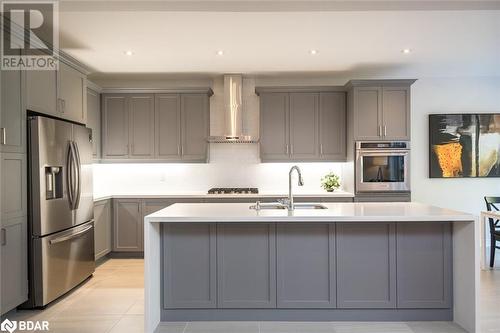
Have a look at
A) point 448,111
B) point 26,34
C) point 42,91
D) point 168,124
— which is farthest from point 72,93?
point 448,111

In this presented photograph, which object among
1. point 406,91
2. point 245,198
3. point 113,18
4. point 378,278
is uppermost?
point 113,18

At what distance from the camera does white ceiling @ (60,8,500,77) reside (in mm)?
3218

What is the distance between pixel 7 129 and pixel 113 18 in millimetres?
1356

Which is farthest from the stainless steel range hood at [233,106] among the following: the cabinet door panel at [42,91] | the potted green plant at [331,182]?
the cabinet door panel at [42,91]

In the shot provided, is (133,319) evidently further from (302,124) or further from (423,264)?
(302,124)

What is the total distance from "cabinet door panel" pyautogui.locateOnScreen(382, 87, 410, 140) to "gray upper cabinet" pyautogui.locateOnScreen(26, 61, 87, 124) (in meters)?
3.92

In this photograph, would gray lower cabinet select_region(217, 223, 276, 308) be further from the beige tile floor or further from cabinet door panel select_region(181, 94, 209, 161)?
cabinet door panel select_region(181, 94, 209, 161)

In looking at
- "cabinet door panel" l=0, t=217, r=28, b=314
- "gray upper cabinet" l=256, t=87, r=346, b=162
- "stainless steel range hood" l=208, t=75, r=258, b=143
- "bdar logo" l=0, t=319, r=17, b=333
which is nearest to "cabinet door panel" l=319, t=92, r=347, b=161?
"gray upper cabinet" l=256, t=87, r=346, b=162

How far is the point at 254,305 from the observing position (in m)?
2.88

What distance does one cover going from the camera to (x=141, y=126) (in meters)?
5.12

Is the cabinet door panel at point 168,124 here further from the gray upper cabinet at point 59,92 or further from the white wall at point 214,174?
the gray upper cabinet at point 59,92

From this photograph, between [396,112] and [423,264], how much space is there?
256cm

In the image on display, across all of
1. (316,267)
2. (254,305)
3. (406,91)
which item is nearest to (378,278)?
(316,267)

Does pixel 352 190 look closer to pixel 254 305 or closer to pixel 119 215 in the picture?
pixel 254 305
